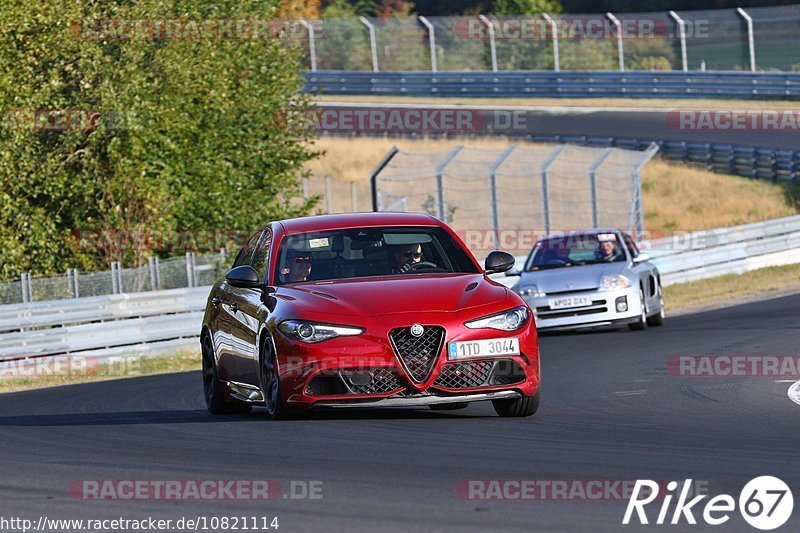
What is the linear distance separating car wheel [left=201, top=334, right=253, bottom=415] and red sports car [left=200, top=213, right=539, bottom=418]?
0.48 metres

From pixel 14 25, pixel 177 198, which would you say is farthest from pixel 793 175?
pixel 14 25

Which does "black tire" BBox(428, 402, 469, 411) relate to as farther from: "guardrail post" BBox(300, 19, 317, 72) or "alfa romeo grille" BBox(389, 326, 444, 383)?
"guardrail post" BBox(300, 19, 317, 72)

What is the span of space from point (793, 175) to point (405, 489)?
3388cm

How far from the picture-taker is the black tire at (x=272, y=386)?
10438 millimetres

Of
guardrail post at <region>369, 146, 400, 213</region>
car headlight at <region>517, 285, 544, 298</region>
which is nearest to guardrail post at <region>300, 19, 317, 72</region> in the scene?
guardrail post at <region>369, 146, 400, 213</region>

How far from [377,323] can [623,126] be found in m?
36.6

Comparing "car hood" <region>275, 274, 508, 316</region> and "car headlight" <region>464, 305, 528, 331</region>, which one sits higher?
"car hood" <region>275, 274, 508, 316</region>

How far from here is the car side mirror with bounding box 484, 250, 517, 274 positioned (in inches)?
443

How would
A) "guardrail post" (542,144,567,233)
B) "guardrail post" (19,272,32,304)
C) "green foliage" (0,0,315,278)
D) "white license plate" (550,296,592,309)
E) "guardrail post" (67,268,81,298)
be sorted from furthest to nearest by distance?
"guardrail post" (542,144,567,233), "green foliage" (0,0,315,278), "guardrail post" (67,268,81,298), "guardrail post" (19,272,32,304), "white license plate" (550,296,592,309)

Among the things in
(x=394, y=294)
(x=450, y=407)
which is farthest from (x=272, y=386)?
(x=450, y=407)

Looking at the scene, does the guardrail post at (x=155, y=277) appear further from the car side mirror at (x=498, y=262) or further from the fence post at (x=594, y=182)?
the car side mirror at (x=498, y=262)

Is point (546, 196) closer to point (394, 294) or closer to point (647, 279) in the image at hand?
point (647, 279)

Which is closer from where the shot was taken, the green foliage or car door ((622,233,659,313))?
car door ((622,233,659,313))

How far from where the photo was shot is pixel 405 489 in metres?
7.51
